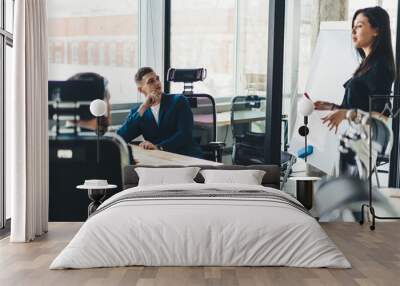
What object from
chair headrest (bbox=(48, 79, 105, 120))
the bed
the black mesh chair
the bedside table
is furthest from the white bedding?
chair headrest (bbox=(48, 79, 105, 120))

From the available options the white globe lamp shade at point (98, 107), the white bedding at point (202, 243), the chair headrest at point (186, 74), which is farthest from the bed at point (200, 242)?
the chair headrest at point (186, 74)

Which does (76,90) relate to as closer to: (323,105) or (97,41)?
(97,41)

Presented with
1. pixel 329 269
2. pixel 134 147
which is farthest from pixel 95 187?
pixel 329 269

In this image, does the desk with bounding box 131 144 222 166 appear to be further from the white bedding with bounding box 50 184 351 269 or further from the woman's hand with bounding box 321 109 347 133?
the white bedding with bounding box 50 184 351 269

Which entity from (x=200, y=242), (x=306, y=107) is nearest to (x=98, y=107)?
(x=306, y=107)

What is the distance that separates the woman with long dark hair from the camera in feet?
23.3

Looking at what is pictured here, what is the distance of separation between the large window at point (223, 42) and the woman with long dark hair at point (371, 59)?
107cm

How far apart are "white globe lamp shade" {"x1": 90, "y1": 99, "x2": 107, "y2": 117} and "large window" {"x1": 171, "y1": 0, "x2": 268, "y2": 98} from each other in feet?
3.19

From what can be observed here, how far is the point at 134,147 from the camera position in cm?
716

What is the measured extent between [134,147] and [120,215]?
2.46 meters

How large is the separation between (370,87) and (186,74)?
7.12 ft

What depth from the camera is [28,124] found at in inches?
231

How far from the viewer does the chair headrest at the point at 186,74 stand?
7168 millimetres

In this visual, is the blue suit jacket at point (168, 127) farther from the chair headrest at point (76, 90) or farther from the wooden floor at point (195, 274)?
the wooden floor at point (195, 274)
